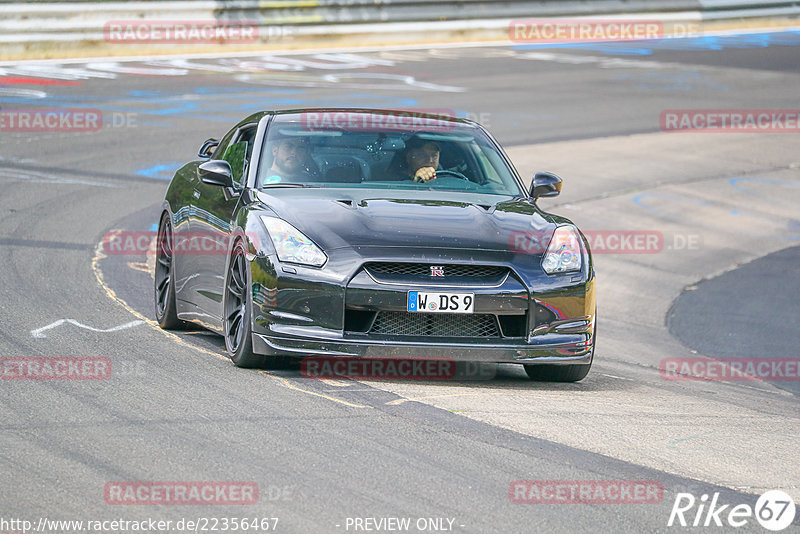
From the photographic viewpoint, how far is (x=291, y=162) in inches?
331

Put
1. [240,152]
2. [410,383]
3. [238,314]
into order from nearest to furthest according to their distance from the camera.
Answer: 1. [410,383]
2. [238,314]
3. [240,152]

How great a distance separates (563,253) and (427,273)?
91 cm

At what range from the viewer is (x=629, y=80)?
1123 inches

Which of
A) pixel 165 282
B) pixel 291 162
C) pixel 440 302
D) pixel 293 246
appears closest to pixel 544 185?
pixel 291 162

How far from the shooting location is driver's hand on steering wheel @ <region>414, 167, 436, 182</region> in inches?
334

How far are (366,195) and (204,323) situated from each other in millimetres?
1407

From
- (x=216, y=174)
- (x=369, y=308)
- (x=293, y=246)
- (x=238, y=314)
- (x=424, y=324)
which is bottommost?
(x=238, y=314)

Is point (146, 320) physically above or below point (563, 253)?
below

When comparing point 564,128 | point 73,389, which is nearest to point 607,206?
point 564,128

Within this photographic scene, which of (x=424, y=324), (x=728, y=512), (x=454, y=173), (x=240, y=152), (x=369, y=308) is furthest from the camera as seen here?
(x=240, y=152)

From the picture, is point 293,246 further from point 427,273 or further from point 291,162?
point 291,162

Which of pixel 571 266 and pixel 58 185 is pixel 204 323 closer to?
pixel 571 266

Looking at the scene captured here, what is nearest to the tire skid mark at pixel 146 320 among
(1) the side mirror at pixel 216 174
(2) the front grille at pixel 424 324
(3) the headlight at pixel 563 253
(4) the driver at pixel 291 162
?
(2) the front grille at pixel 424 324

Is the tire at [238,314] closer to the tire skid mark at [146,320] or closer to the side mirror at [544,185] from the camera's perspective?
the tire skid mark at [146,320]
